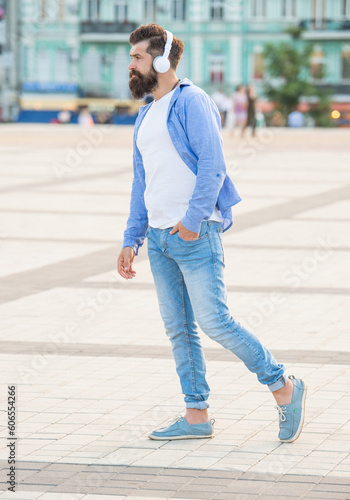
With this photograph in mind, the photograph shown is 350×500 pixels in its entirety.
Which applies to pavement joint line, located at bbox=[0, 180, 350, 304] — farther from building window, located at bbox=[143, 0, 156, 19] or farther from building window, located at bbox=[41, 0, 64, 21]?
building window, located at bbox=[41, 0, 64, 21]

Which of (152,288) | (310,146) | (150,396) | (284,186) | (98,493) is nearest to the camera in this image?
(98,493)

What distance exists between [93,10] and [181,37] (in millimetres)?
5699

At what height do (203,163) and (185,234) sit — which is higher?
(203,163)

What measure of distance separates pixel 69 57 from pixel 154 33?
6392 centimetres

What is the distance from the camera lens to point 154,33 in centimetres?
478

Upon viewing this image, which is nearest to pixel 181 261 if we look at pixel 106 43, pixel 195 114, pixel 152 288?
pixel 195 114

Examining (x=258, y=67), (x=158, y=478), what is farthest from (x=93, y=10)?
(x=158, y=478)

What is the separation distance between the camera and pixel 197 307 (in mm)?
4781

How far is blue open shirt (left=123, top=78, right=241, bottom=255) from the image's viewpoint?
15.2ft

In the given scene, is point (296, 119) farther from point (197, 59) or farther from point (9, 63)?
point (9, 63)

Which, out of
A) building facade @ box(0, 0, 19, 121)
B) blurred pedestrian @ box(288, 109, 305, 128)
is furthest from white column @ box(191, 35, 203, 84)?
building facade @ box(0, 0, 19, 121)

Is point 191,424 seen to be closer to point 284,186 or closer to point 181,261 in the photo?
point 181,261

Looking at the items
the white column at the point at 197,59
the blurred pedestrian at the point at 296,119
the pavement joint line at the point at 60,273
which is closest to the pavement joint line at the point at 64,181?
the pavement joint line at the point at 60,273

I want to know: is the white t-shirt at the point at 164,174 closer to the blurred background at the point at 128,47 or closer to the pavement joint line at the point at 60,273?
the pavement joint line at the point at 60,273
